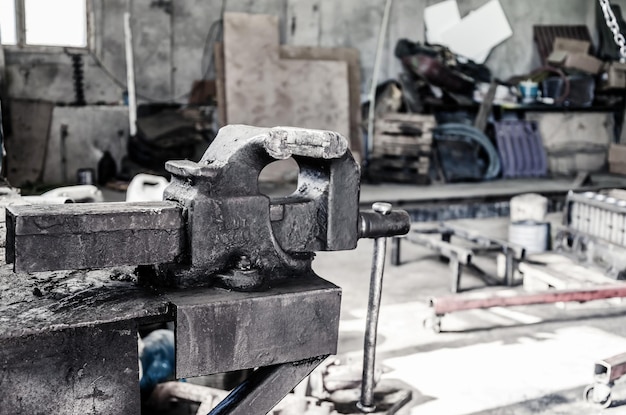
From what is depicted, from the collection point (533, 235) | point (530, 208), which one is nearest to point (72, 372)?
point (533, 235)

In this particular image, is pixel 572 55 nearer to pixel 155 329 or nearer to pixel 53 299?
pixel 155 329

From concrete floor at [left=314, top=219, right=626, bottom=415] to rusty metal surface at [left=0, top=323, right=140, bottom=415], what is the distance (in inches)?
63.7

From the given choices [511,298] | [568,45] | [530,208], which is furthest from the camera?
[568,45]

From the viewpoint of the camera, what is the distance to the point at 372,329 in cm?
252

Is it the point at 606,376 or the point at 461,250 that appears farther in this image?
the point at 461,250

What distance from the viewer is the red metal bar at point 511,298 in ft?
11.2

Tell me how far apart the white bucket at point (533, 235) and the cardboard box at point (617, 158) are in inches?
189

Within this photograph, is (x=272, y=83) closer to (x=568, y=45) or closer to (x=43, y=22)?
(x=43, y=22)

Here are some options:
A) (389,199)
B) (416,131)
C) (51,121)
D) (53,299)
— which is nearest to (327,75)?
(416,131)

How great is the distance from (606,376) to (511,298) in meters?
0.89

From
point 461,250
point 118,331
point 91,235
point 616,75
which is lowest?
point 461,250

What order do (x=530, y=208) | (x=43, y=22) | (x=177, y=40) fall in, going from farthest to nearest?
(x=177, y=40) → (x=43, y=22) → (x=530, y=208)

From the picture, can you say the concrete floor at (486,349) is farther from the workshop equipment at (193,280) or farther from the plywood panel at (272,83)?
the plywood panel at (272,83)

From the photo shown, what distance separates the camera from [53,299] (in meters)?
1.37
